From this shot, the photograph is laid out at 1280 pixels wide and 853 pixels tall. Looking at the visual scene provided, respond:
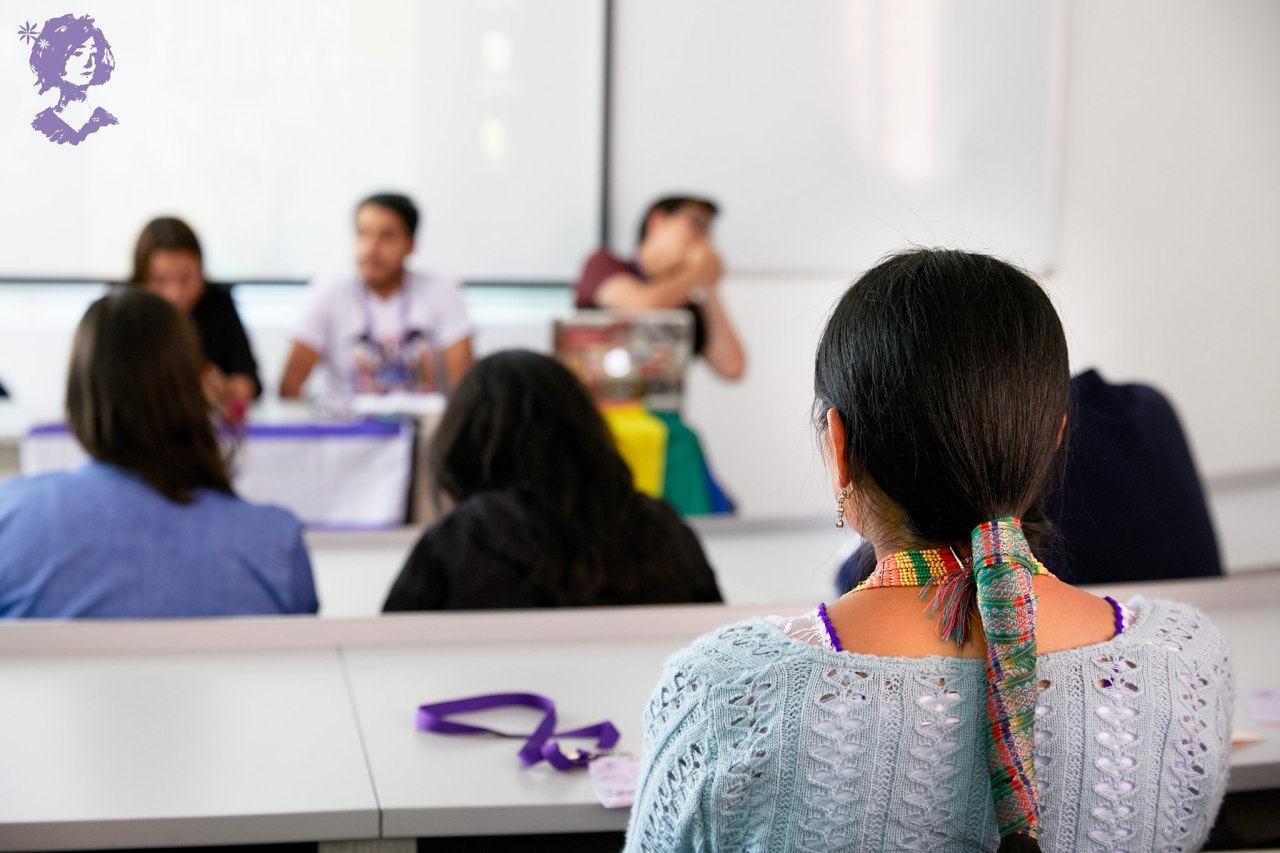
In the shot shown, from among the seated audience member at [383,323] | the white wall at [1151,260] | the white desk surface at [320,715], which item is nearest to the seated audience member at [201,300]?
the seated audience member at [383,323]

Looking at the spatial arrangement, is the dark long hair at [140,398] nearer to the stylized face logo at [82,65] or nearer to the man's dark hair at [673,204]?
the stylized face logo at [82,65]

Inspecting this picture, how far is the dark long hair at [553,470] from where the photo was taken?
1889 millimetres

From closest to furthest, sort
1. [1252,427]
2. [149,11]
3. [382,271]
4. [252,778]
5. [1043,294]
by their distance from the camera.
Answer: [1043,294]
[149,11]
[252,778]
[382,271]
[1252,427]

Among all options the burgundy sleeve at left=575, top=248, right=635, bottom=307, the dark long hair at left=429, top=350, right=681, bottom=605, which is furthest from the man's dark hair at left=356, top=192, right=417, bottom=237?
the dark long hair at left=429, top=350, right=681, bottom=605

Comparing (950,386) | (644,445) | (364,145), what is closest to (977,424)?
(950,386)

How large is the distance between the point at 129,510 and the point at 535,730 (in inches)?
26.8

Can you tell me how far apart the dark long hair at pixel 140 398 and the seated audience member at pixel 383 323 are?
6.41 ft

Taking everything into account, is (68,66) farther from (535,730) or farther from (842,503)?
(535,730)

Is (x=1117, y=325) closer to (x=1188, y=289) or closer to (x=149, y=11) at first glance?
(x=1188, y=289)

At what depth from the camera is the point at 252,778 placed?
1.34 m

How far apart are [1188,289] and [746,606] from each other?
393 cm

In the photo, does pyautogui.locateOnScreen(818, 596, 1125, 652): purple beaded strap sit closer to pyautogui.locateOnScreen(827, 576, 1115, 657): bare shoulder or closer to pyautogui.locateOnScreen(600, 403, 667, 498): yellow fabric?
pyautogui.locateOnScreen(827, 576, 1115, 657): bare shoulder

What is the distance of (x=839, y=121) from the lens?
5.21 meters

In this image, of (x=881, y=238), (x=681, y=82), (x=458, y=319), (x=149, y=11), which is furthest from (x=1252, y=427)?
(x=149, y=11)
